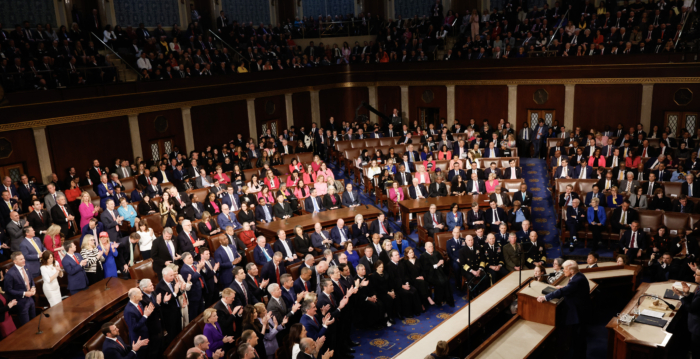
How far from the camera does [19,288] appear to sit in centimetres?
697

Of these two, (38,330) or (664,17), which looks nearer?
(38,330)

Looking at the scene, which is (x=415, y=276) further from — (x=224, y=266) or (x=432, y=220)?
(x=224, y=266)

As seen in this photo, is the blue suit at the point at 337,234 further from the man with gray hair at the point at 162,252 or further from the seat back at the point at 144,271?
the seat back at the point at 144,271

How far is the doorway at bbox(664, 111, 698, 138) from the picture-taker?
50.1 feet

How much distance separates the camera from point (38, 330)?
20.1 ft

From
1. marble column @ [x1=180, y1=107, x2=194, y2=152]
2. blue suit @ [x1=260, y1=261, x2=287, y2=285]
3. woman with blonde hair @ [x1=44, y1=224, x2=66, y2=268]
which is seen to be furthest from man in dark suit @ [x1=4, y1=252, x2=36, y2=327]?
marble column @ [x1=180, y1=107, x2=194, y2=152]

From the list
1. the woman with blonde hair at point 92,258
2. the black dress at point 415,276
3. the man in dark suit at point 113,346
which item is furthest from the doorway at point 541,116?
the man in dark suit at point 113,346

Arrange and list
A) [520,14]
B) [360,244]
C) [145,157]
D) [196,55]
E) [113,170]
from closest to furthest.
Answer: [360,244]
[113,170]
[145,157]
[196,55]
[520,14]

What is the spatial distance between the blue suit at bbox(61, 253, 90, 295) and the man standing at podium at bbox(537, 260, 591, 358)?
636cm

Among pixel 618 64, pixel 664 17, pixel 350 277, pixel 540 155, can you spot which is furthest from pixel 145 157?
pixel 664 17

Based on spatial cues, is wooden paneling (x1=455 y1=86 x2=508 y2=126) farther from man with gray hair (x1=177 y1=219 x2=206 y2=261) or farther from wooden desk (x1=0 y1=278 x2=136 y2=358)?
wooden desk (x1=0 y1=278 x2=136 y2=358)

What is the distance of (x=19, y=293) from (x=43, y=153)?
23.6 ft

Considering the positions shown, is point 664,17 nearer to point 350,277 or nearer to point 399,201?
point 399,201

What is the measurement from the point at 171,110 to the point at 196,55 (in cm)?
208
